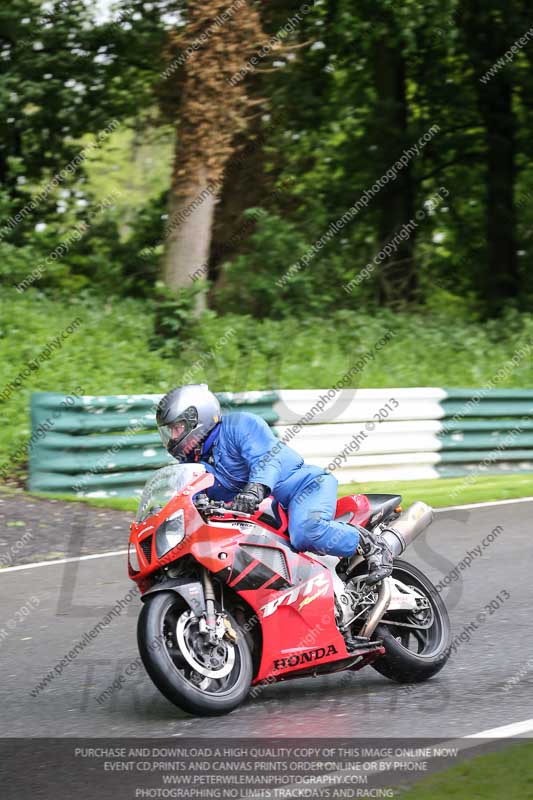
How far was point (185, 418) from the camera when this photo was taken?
5664 millimetres

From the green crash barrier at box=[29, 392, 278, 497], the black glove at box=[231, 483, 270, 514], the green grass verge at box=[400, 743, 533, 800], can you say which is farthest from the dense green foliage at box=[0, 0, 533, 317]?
the green grass verge at box=[400, 743, 533, 800]

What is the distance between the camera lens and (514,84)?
23719 mm

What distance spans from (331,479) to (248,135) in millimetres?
16306

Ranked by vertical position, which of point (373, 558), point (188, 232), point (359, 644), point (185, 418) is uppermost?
point (185, 418)

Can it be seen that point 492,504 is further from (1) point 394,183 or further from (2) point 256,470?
(1) point 394,183

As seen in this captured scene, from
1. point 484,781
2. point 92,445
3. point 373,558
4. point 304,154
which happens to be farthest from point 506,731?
point 304,154

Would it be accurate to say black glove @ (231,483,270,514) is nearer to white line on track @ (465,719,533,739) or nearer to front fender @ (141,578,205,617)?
front fender @ (141,578,205,617)

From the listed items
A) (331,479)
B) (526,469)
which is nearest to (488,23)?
(526,469)

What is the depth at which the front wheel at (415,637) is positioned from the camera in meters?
6.10

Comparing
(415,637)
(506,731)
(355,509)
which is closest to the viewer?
(506,731)

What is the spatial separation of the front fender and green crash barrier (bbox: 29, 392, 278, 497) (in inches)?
253

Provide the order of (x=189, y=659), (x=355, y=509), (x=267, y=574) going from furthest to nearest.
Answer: (x=355, y=509) < (x=267, y=574) < (x=189, y=659)

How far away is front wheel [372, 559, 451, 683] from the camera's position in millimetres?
6102

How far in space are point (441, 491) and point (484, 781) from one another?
835 centimetres
